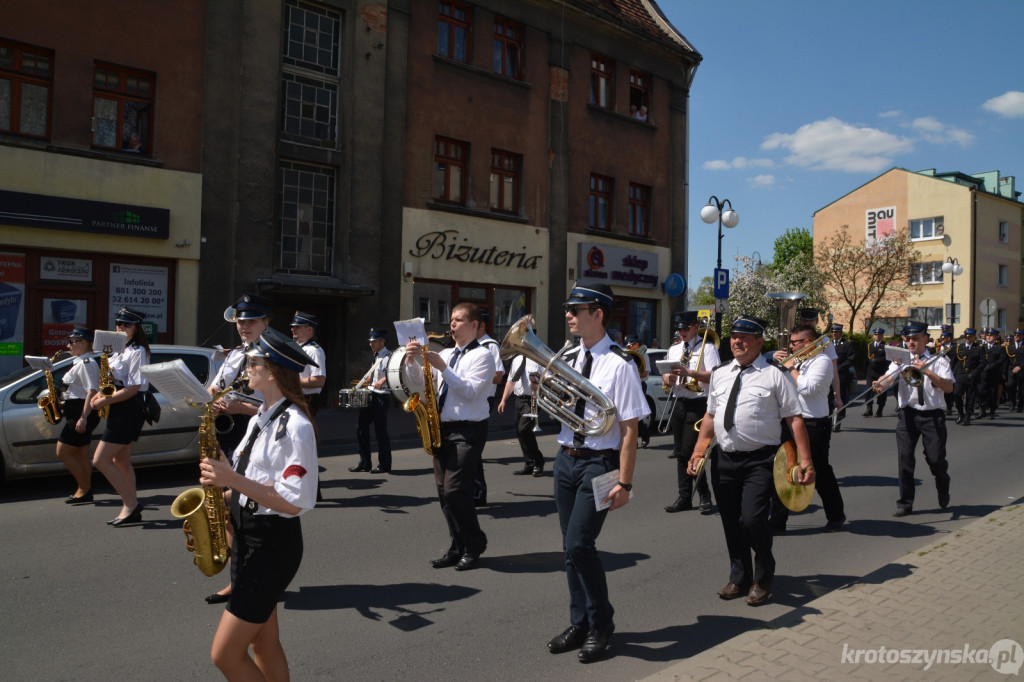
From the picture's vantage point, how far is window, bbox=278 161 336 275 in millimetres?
16672

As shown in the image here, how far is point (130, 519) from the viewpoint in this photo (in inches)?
277

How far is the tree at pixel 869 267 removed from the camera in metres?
38.1

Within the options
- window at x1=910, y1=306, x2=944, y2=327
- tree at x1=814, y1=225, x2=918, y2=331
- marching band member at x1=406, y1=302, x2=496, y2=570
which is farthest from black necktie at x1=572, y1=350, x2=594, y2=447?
window at x1=910, y1=306, x2=944, y2=327

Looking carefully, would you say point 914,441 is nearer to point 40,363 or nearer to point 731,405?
point 731,405

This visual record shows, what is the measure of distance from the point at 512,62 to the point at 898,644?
1913 centimetres

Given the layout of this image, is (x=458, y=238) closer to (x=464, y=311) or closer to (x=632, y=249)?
(x=632, y=249)

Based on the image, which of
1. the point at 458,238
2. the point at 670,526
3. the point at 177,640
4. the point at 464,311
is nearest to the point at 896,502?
the point at 670,526

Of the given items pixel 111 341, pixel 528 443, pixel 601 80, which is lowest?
pixel 528 443

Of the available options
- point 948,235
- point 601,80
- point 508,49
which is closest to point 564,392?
point 508,49

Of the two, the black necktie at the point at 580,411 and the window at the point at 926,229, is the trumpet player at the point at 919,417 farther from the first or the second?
the window at the point at 926,229

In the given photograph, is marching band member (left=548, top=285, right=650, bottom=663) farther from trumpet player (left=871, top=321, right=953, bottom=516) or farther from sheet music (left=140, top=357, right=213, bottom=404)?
trumpet player (left=871, top=321, right=953, bottom=516)

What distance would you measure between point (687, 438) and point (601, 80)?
17225mm

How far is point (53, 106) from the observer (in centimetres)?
1368

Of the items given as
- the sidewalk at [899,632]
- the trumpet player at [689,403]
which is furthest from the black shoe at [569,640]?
the trumpet player at [689,403]
